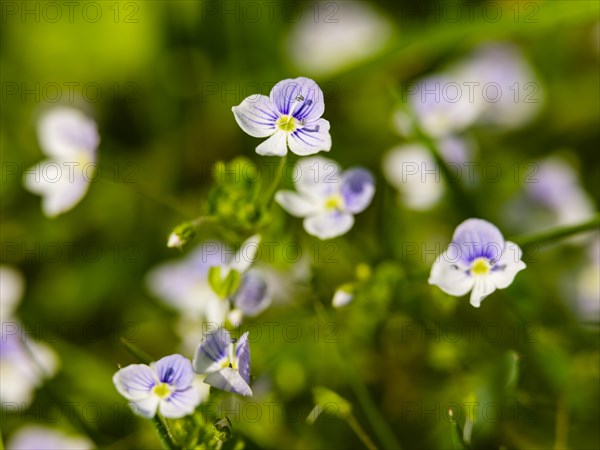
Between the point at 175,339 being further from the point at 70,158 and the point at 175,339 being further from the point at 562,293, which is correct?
the point at 562,293

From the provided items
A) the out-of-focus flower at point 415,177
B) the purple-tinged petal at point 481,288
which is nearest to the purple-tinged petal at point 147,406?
the purple-tinged petal at point 481,288

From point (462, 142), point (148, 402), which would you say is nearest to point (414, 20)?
point (462, 142)

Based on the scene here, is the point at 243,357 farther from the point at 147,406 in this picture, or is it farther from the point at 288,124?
the point at 288,124

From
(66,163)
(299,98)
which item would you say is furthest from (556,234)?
(66,163)

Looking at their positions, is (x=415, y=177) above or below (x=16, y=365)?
above

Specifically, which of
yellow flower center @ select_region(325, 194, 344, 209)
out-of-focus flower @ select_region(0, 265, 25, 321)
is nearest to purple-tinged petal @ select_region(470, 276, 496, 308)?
yellow flower center @ select_region(325, 194, 344, 209)

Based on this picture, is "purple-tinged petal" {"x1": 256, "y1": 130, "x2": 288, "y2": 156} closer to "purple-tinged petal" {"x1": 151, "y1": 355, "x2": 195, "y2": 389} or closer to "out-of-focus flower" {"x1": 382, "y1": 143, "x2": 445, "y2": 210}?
"purple-tinged petal" {"x1": 151, "y1": 355, "x2": 195, "y2": 389}

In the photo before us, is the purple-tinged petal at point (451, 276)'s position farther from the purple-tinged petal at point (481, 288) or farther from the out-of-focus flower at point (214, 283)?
the out-of-focus flower at point (214, 283)
